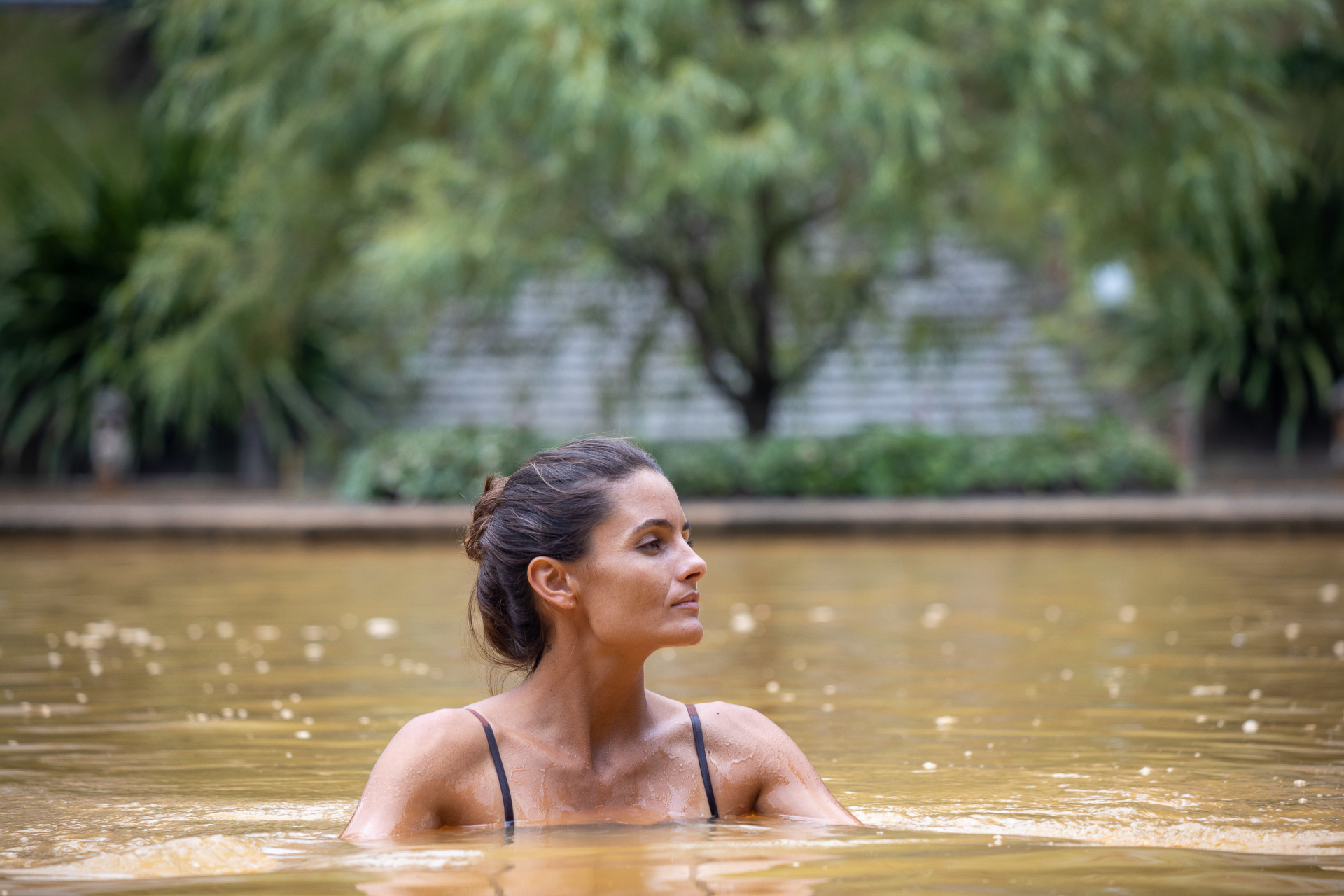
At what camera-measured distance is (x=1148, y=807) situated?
3.43 metres

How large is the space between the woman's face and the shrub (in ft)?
39.9

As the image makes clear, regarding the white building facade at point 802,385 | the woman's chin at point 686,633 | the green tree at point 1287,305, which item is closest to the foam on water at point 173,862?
the woman's chin at point 686,633

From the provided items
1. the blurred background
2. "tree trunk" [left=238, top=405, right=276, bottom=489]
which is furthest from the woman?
"tree trunk" [left=238, top=405, right=276, bottom=489]

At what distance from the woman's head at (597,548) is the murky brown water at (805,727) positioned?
41 cm

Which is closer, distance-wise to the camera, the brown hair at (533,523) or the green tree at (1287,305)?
the brown hair at (533,523)

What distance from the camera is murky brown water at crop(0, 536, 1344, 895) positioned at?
2.76 meters

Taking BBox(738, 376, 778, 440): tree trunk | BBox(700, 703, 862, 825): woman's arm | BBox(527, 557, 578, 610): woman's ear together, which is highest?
BBox(738, 376, 778, 440): tree trunk

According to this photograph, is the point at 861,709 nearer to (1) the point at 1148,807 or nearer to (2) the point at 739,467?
(1) the point at 1148,807

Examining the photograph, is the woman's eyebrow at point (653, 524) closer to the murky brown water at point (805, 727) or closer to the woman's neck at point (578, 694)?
the woman's neck at point (578, 694)

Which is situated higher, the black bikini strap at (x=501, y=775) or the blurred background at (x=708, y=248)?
the blurred background at (x=708, y=248)

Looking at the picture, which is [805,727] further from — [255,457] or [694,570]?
[255,457]

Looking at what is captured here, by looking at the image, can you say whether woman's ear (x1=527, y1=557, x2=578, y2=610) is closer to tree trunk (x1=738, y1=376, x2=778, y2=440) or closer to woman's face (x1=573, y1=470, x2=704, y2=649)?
woman's face (x1=573, y1=470, x2=704, y2=649)

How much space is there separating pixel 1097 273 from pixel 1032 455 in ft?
6.84

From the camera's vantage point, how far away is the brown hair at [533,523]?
9.45 feet
